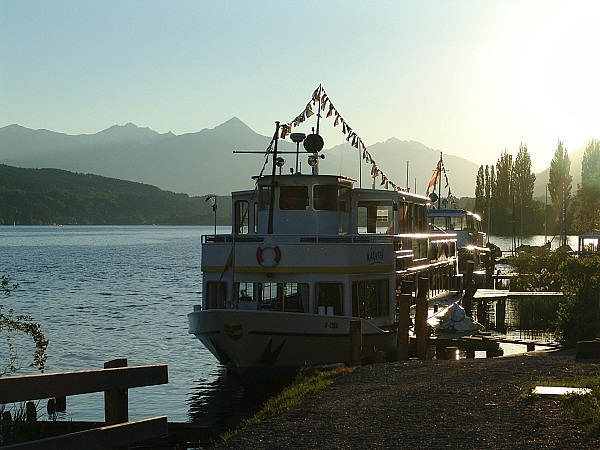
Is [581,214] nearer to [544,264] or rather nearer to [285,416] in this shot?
[544,264]

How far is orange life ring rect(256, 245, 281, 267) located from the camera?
1113 inches

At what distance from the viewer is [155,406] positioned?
28.9 metres

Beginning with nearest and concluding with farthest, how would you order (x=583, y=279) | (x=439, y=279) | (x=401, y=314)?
(x=401, y=314) < (x=583, y=279) < (x=439, y=279)

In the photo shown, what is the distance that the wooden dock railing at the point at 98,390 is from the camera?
9.02 metres

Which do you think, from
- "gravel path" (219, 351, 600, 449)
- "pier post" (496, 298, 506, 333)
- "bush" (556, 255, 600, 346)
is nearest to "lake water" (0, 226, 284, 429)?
"gravel path" (219, 351, 600, 449)

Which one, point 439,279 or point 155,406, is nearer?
point 155,406

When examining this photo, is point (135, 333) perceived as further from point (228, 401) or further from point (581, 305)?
point (581, 305)

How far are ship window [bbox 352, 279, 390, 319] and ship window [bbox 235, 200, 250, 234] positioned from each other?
16.7 feet

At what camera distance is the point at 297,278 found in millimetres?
28344

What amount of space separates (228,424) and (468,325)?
529 inches

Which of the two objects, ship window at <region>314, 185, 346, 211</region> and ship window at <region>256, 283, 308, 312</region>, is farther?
ship window at <region>314, 185, 346, 211</region>

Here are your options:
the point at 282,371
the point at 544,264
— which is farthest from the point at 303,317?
the point at 544,264

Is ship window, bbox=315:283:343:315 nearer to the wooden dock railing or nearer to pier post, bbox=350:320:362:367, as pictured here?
pier post, bbox=350:320:362:367

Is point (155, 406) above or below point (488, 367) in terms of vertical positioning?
below
